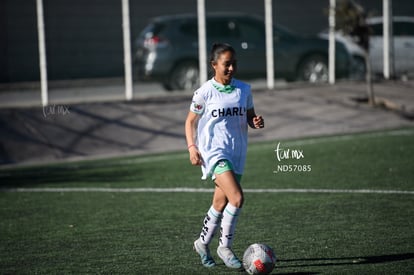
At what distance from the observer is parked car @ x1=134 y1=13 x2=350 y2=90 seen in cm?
1938

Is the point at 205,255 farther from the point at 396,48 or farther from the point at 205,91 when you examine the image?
the point at 396,48

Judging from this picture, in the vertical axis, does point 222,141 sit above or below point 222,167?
above

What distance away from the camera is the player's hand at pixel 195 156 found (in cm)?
621

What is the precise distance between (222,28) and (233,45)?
0.64 metres

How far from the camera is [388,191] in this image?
964 cm

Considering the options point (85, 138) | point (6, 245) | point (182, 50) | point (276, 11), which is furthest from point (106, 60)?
point (6, 245)

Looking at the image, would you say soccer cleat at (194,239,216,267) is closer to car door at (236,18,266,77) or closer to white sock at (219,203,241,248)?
white sock at (219,203,241,248)

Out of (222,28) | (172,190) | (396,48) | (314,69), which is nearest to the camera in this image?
(172,190)

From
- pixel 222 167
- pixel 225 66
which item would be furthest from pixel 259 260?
pixel 225 66

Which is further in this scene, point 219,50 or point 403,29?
point 403,29

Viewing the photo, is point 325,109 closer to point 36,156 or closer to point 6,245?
point 36,156

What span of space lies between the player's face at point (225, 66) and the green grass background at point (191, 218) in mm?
1488

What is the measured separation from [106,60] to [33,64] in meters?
3.27

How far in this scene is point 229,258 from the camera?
20.3 feet
